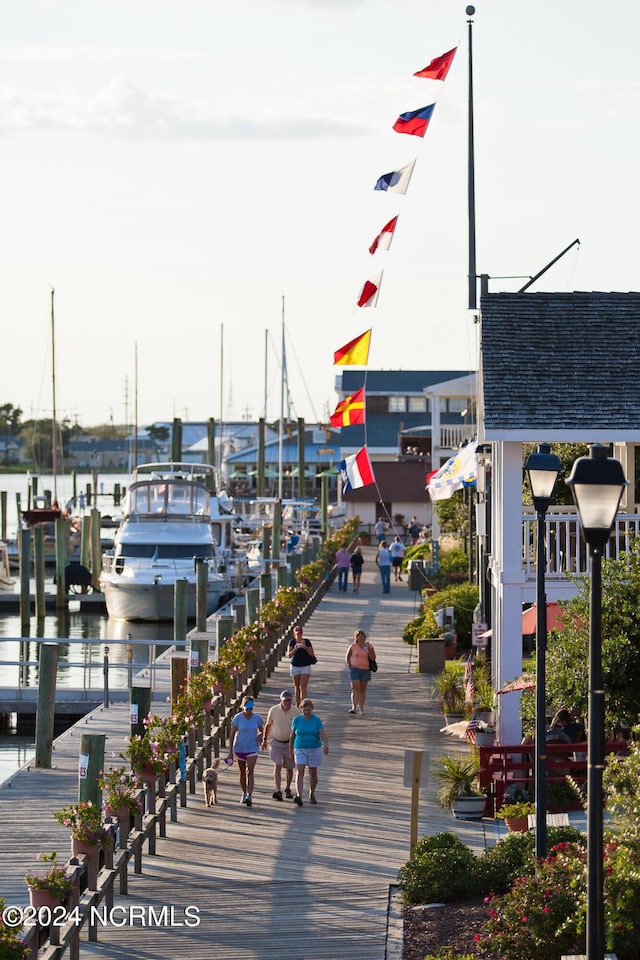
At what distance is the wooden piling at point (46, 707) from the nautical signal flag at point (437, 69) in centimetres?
1164

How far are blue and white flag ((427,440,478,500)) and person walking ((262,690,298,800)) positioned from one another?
1059 cm

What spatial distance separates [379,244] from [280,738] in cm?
1097

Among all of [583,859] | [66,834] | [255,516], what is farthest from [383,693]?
[255,516]

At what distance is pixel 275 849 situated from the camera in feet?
53.0

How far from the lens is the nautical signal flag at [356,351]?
90.7 feet

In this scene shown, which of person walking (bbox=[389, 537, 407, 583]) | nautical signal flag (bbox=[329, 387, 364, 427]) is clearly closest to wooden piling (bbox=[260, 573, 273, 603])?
nautical signal flag (bbox=[329, 387, 364, 427])

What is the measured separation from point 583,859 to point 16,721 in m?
19.6

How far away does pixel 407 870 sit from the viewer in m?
14.0

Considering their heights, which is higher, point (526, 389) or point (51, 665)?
point (526, 389)

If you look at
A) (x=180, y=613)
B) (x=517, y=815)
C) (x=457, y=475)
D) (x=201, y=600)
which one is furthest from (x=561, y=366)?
(x=201, y=600)

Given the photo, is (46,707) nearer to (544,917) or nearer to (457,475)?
(457,475)

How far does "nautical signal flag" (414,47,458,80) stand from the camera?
2541 centimetres

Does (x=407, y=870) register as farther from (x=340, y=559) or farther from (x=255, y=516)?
(x=255, y=516)

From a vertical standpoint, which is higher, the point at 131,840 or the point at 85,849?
the point at 85,849
